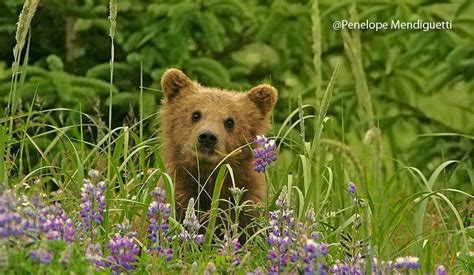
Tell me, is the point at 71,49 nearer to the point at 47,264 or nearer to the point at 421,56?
the point at 421,56

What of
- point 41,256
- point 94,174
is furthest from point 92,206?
point 41,256

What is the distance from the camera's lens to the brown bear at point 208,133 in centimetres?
643

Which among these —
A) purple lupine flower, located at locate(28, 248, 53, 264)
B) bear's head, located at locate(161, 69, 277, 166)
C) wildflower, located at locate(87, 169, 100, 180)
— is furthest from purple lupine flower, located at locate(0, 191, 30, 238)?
bear's head, located at locate(161, 69, 277, 166)

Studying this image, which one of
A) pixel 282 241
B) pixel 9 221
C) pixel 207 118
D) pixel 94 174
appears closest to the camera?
pixel 9 221

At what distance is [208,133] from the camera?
21.5 feet

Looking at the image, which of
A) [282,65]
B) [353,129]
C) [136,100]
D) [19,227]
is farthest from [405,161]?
[19,227]

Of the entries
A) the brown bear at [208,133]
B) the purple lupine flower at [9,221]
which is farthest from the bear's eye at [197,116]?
the purple lupine flower at [9,221]

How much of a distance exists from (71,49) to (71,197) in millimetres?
5197

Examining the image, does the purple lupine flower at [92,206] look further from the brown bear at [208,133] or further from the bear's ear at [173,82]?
the bear's ear at [173,82]

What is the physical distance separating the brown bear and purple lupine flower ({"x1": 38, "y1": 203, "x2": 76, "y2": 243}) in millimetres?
2000

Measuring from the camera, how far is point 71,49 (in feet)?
33.5

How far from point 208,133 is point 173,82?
62 cm

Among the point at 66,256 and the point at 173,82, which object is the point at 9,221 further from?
the point at 173,82

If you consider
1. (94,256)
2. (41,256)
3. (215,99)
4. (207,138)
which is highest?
(41,256)
